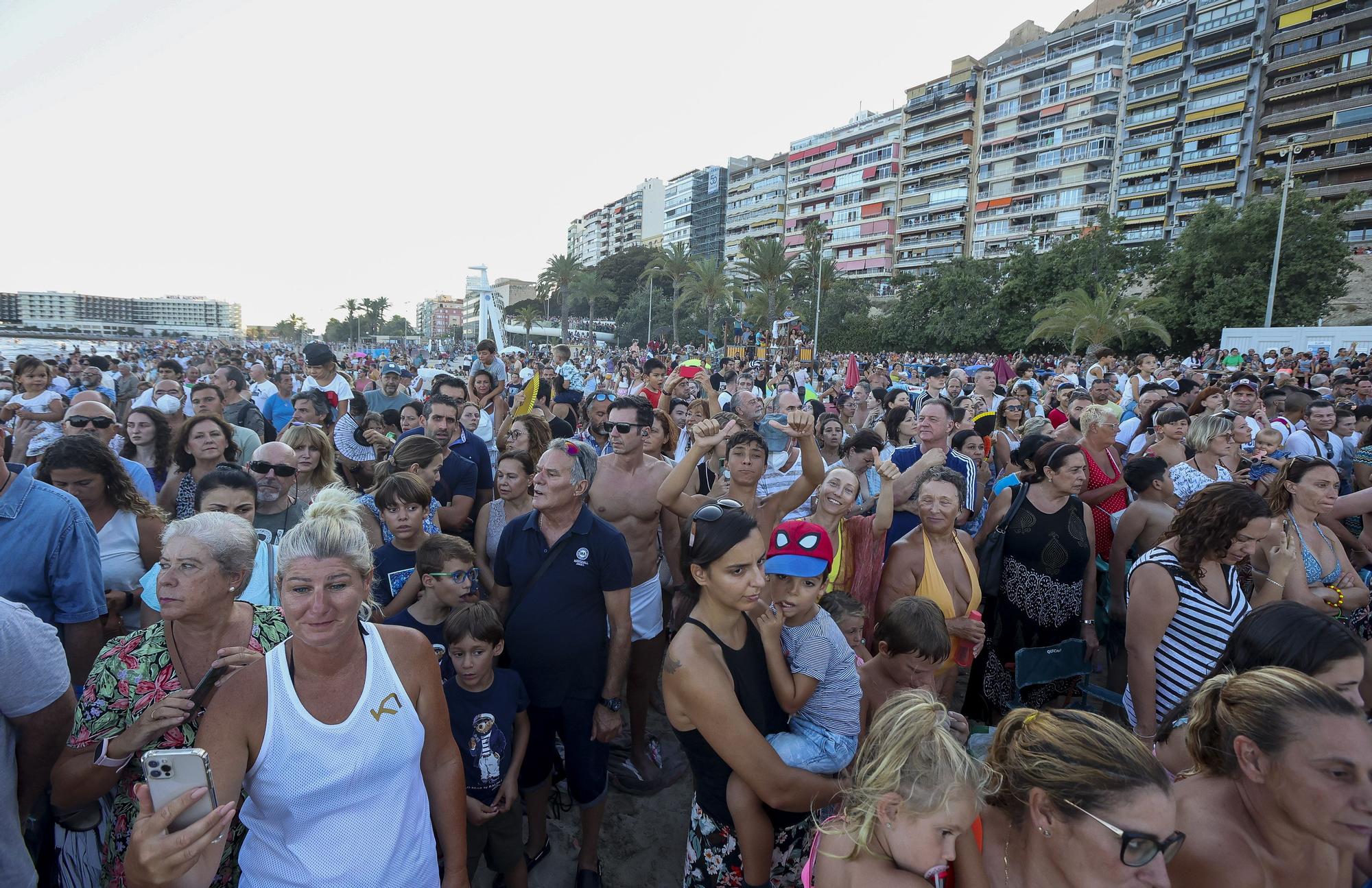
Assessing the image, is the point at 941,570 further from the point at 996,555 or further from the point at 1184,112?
the point at 1184,112

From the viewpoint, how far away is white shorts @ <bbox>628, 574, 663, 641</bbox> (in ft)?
12.9

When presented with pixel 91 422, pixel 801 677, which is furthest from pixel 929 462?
pixel 91 422

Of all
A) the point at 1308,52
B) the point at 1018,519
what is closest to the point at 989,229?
the point at 1308,52

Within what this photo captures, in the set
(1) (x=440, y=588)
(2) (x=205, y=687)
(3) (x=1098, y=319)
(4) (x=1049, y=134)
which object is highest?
(4) (x=1049, y=134)

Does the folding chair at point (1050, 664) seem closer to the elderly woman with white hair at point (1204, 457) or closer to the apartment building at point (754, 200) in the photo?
the elderly woman with white hair at point (1204, 457)

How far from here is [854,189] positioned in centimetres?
7844

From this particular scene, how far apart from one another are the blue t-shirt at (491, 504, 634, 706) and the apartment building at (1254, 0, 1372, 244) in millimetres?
60825

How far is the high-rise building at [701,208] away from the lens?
10012 centimetres

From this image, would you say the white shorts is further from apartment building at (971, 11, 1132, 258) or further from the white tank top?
apartment building at (971, 11, 1132, 258)

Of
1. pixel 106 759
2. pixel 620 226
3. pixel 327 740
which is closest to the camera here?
pixel 327 740

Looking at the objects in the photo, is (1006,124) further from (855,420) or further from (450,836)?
(450,836)

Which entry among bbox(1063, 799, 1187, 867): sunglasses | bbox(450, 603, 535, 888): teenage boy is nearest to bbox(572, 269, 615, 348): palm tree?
bbox(450, 603, 535, 888): teenage boy

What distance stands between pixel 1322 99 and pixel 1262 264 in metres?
29.7

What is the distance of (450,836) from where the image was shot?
6.88ft
